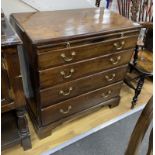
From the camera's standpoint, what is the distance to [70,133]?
157 centimetres

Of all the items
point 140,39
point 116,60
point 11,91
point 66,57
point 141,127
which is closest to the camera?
point 141,127

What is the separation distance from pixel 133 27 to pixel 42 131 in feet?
3.39

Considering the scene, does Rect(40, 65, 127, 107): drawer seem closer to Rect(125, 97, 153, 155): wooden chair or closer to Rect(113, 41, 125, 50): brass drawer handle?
Rect(113, 41, 125, 50): brass drawer handle

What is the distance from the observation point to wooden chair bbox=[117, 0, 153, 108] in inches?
66.1

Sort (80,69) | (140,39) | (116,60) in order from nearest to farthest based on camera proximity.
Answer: (80,69)
(116,60)
(140,39)

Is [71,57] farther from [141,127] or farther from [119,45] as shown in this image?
[141,127]

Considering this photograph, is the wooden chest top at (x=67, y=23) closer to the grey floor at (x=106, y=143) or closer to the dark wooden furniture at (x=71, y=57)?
the dark wooden furniture at (x=71, y=57)

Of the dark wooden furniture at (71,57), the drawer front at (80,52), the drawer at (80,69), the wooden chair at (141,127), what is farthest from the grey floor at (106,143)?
the wooden chair at (141,127)

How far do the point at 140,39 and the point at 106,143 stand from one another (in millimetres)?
1062

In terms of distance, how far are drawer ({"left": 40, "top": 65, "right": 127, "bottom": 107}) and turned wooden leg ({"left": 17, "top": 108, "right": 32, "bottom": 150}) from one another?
0.50 feet

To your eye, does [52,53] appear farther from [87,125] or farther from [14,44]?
[87,125]

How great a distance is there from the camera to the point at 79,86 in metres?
1.38

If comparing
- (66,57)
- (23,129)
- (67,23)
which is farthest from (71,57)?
(23,129)

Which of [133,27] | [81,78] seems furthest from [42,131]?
[133,27]
